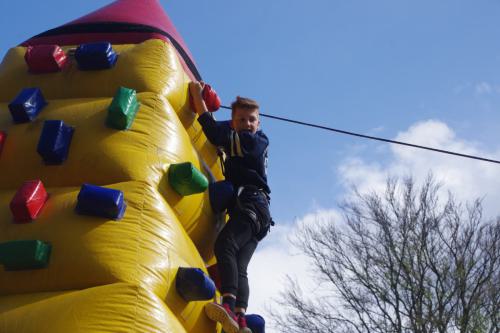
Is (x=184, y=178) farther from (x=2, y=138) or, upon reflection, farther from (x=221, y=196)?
(x=2, y=138)

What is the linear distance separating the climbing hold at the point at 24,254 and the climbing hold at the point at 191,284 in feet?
1.98

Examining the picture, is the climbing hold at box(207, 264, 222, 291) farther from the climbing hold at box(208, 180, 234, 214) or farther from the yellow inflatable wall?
the climbing hold at box(208, 180, 234, 214)

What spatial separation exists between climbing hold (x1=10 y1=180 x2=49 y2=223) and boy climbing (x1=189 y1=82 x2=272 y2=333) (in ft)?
3.21

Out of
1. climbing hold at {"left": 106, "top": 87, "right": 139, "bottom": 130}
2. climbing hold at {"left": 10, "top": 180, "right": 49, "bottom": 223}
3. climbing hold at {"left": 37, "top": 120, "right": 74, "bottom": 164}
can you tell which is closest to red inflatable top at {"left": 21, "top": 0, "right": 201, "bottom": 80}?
climbing hold at {"left": 106, "top": 87, "right": 139, "bottom": 130}

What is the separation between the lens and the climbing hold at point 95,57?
12.3 feet

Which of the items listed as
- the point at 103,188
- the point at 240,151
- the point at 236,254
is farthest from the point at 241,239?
the point at 103,188

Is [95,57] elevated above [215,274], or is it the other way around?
[95,57]

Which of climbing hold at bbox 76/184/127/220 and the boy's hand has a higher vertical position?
the boy's hand

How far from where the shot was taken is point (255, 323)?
3439 mm

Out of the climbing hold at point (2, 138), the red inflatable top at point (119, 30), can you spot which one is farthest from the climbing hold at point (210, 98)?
the climbing hold at point (2, 138)

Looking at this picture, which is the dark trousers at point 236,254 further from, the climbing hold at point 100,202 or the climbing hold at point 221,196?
the climbing hold at point 100,202

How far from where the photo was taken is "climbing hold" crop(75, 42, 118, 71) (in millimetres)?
3739

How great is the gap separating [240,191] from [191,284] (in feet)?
3.01

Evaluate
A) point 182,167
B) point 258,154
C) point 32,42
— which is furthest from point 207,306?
point 32,42
